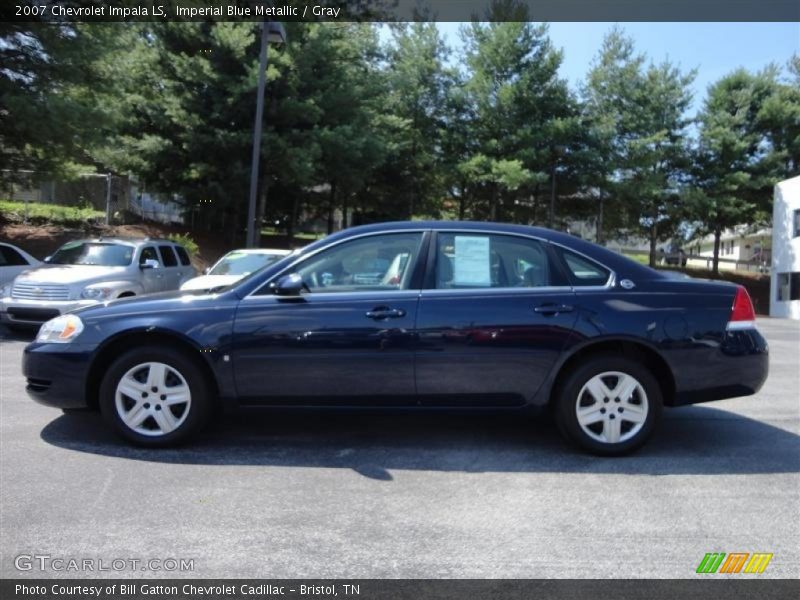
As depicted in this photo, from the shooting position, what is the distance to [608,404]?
489cm

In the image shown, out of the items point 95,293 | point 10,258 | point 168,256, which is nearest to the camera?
point 95,293

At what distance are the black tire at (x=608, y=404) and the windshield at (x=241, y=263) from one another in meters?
7.28

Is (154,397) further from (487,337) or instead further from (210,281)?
(210,281)

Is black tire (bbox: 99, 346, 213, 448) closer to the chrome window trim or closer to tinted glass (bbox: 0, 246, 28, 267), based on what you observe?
the chrome window trim

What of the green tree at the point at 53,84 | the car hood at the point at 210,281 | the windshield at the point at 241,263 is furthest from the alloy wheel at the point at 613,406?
the green tree at the point at 53,84

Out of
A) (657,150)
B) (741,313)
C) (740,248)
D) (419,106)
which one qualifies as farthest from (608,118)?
(740,248)

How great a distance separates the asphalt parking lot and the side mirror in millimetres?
1139

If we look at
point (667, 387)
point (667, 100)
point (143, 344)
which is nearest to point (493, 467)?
point (667, 387)

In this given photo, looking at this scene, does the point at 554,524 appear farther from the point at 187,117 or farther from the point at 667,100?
the point at 667,100

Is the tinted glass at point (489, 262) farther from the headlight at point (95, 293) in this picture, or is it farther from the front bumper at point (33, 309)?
the headlight at point (95, 293)

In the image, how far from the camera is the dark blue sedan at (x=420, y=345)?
481 cm

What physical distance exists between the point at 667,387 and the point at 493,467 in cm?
142

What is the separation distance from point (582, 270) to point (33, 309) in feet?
26.8

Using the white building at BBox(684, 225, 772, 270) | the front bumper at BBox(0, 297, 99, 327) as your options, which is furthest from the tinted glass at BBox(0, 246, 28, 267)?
the white building at BBox(684, 225, 772, 270)
